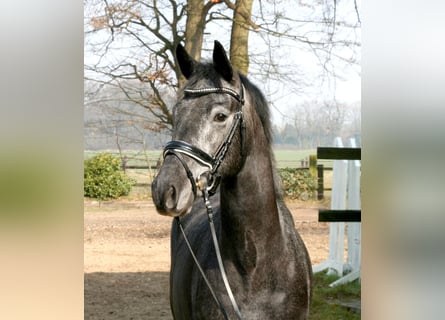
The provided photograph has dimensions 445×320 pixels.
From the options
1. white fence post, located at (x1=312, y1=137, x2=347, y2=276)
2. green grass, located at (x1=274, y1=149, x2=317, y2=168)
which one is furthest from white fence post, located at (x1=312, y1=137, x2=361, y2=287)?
green grass, located at (x1=274, y1=149, x2=317, y2=168)

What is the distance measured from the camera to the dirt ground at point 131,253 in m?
→ 7.46

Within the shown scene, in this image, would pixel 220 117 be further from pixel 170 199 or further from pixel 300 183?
pixel 300 183

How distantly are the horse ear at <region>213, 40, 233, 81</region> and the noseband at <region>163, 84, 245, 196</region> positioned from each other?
0.07m

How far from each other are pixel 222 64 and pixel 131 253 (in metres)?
8.14

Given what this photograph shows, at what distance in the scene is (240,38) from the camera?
6965 millimetres

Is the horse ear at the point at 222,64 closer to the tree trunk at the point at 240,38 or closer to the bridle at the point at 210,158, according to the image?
the bridle at the point at 210,158

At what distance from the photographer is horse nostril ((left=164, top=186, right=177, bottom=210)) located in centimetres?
205

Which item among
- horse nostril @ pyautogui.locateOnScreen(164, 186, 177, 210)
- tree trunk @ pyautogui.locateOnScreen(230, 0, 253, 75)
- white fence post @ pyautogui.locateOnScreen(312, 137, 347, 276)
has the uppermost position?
tree trunk @ pyautogui.locateOnScreen(230, 0, 253, 75)

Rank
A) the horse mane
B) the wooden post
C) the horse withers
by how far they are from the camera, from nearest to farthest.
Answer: the horse withers → the horse mane → the wooden post

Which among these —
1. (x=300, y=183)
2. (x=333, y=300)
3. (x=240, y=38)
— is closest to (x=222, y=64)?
(x=333, y=300)

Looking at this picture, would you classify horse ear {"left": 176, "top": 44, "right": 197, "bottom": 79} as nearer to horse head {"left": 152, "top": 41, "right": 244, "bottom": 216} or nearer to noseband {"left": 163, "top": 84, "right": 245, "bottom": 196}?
horse head {"left": 152, "top": 41, "right": 244, "bottom": 216}

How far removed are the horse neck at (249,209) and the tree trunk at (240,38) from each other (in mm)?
4510
